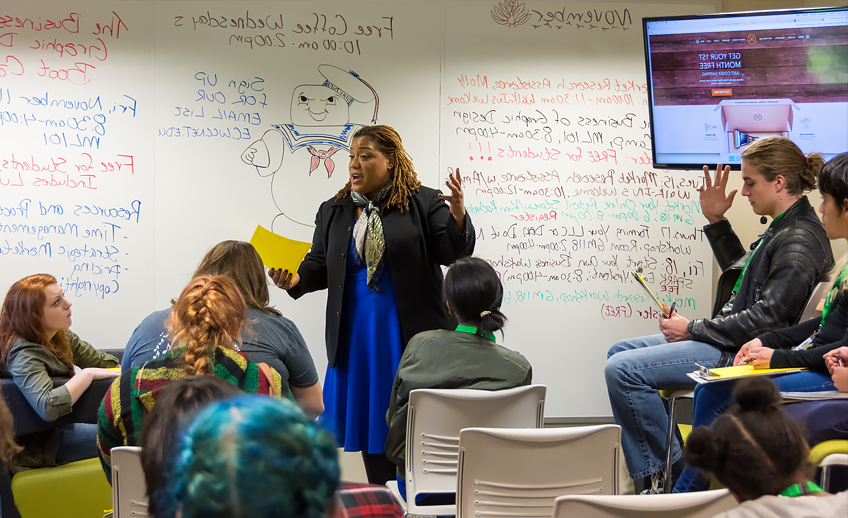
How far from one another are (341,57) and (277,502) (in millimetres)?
3427

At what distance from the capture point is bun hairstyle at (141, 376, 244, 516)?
35.3 inches

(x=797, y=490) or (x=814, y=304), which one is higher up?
(x=814, y=304)

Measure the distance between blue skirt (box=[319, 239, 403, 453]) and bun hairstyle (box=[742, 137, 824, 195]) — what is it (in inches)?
58.6

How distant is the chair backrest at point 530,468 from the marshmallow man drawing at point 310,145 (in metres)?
2.42

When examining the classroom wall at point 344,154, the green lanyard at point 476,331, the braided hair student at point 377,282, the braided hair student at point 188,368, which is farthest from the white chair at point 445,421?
the classroom wall at point 344,154

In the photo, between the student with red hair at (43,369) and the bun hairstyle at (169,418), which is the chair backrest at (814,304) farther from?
the student with red hair at (43,369)

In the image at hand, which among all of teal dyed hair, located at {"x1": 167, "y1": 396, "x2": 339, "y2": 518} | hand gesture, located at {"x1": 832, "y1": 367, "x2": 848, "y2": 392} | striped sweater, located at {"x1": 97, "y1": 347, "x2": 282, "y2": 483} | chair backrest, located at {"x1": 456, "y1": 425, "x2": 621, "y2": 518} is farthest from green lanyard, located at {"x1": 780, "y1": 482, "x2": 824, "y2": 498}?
striped sweater, located at {"x1": 97, "y1": 347, "x2": 282, "y2": 483}

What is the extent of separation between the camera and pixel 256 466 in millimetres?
583

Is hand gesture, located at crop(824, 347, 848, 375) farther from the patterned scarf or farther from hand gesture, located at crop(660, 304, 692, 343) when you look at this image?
the patterned scarf

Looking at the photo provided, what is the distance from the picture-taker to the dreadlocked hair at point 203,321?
1.44 m

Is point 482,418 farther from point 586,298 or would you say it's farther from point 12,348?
point 586,298

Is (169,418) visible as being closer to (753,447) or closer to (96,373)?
(753,447)

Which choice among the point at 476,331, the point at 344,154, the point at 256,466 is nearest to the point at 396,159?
the point at 476,331

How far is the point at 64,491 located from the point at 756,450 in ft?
7.34
